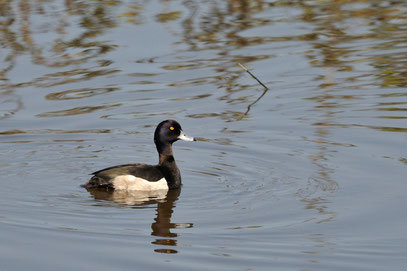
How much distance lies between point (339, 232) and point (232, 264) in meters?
1.40

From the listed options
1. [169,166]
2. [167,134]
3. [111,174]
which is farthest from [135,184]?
[167,134]

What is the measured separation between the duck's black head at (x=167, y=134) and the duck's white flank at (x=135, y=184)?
574 millimetres

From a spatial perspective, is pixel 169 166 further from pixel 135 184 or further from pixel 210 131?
pixel 210 131

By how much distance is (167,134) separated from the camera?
41.2ft

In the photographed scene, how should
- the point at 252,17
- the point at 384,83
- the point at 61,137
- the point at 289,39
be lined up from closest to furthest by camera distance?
the point at 61,137
the point at 384,83
the point at 289,39
the point at 252,17

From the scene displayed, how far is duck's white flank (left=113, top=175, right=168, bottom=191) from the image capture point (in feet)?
38.9

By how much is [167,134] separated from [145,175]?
2.55 ft

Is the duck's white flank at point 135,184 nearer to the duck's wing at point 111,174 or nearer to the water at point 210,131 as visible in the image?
the duck's wing at point 111,174

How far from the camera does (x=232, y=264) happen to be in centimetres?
884

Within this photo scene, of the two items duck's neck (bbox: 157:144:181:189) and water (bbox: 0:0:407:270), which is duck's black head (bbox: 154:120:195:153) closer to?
duck's neck (bbox: 157:144:181:189)

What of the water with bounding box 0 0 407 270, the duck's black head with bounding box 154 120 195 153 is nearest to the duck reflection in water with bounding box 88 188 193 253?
the water with bounding box 0 0 407 270

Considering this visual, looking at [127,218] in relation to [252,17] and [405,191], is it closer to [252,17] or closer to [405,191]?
[405,191]

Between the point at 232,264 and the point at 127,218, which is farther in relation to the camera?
the point at 127,218

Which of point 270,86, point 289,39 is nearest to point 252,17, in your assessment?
point 289,39
